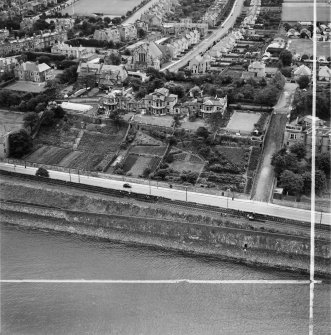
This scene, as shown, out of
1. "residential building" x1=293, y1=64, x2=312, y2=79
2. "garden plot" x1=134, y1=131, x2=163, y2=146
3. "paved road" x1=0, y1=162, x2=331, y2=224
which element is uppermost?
"residential building" x1=293, y1=64, x2=312, y2=79

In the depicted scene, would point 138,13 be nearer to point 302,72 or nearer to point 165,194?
point 302,72

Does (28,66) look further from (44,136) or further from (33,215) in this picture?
(33,215)

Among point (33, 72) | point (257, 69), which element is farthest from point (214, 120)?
point (33, 72)

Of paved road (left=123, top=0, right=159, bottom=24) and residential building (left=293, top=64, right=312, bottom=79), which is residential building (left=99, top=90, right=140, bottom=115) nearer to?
residential building (left=293, top=64, right=312, bottom=79)

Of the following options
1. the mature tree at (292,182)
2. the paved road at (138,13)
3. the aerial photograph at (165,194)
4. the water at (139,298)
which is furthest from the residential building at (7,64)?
the mature tree at (292,182)

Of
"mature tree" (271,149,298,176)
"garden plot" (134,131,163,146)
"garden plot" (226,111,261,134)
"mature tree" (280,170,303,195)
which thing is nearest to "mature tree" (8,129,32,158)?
"garden plot" (134,131,163,146)

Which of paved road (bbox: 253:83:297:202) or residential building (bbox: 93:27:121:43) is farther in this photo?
residential building (bbox: 93:27:121:43)
